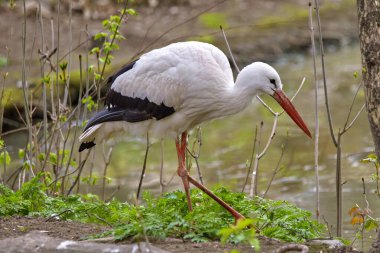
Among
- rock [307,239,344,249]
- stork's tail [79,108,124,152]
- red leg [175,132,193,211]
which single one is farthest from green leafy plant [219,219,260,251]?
stork's tail [79,108,124,152]

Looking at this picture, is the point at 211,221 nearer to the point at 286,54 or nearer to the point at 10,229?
the point at 10,229

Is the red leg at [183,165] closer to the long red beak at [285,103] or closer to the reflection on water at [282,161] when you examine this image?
the long red beak at [285,103]

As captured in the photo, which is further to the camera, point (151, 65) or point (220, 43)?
point (220, 43)

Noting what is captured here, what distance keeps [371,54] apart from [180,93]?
172cm

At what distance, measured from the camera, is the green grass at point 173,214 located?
17.8 ft

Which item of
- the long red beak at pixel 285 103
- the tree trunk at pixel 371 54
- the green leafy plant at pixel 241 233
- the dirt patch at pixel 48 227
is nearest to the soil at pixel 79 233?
the dirt patch at pixel 48 227

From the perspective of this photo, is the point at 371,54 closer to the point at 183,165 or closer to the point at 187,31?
the point at 183,165

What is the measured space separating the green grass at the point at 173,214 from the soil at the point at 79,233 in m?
0.06

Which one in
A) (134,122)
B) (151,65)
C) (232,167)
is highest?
(151,65)

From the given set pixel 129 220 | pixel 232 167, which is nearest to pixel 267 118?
pixel 232 167

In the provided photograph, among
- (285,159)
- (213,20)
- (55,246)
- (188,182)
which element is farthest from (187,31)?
(55,246)

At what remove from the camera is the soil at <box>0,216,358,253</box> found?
531cm

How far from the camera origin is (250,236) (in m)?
4.51

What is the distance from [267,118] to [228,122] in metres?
0.65
